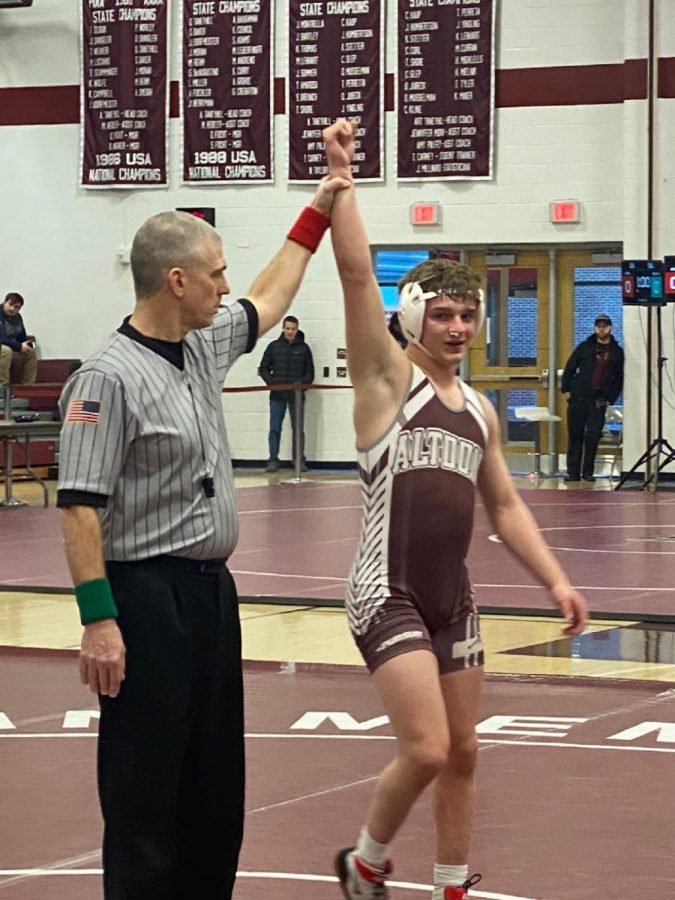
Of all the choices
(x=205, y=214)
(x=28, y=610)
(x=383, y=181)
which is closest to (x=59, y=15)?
(x=205, y=214)

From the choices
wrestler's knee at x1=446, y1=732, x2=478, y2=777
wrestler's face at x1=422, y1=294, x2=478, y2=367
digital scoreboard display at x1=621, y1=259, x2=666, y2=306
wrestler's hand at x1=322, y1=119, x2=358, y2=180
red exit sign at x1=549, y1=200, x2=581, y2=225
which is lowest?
wrestler's knee at x1=446, y1=732, x2=478, y2=777

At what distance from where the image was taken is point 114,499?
4.27m

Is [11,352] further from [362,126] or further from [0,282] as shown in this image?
[362,126]

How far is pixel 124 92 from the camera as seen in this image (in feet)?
85.5

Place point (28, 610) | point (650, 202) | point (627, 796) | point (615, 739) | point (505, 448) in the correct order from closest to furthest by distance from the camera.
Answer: point (627, 796), point (615, 739), point (28, 610), point (650, 202), point (505, 448)

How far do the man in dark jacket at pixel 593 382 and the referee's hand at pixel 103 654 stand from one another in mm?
19163

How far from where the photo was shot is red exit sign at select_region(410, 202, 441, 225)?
80.4ft

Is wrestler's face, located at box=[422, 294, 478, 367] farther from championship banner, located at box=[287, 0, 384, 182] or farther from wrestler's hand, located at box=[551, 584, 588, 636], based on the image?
championship banner, located at box=[287, 0, 384, 182]

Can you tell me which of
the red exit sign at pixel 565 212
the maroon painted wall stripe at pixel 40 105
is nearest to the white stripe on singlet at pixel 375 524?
the red exit sign at pixel 565 212

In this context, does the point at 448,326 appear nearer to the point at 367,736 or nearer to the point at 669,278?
the point at 367,736

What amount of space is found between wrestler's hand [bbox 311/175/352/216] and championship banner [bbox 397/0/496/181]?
771 inches

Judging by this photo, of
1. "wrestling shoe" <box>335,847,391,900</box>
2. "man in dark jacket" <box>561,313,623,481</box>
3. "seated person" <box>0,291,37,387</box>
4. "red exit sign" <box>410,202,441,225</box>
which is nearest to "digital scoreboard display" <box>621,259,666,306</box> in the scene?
"man in dark jacket" <box>561,313,623,481</box>

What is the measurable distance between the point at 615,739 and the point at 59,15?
21.1 metres

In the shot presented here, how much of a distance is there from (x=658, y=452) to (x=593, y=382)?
146 cm
